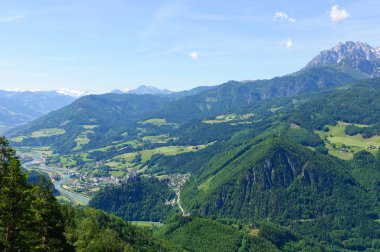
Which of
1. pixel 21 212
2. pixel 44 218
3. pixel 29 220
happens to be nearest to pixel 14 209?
pixel 21 212

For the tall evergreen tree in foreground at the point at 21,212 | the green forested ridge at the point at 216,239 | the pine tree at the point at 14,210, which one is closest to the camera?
the pine tree at the point at 14,210

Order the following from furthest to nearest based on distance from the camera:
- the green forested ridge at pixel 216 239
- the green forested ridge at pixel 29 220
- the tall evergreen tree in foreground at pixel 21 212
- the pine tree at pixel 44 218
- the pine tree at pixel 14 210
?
the green forested ridge at pixel 216 239
the pine tree at pixel 44 218
the green forested ridge at pixel 29 220
the tall evergreen tree in foreground at pixel 21 212
the pine tree at pixel 14 210

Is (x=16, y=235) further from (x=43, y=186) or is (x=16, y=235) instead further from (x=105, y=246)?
(x=105, y=246)

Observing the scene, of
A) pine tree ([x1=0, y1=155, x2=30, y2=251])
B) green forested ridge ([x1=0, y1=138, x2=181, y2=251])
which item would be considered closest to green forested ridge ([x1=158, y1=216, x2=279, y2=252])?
green forested ridge ([x1=0, y1=138, x2=181, y2=251])

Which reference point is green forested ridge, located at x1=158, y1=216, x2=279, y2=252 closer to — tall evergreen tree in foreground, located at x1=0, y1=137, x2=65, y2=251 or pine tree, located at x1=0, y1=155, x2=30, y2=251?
tall evergreen tree in foreground, located at x1=0, y1=137, x2=65, y2=251

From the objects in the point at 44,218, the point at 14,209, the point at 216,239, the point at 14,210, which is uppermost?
the point at 14,209

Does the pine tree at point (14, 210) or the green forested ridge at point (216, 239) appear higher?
the pine tree at point (14, 210)

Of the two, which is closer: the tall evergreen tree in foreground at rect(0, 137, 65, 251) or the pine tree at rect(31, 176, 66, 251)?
the tall evergreen tree in foreground at rect(0, 137, 65, 251)

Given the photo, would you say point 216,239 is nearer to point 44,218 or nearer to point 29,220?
point 44,218

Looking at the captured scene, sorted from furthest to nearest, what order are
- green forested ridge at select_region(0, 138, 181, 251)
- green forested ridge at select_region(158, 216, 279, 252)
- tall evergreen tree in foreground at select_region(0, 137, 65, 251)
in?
green forested ridge at select_region(158, 216, 279, 252), green forested ridge at select_region(0, 138, 181, 251), tall evergreen tree in foreground at select_region(0, 137, 65, 251)

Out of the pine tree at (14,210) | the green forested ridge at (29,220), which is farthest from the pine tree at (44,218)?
the pine tree at (14,210)

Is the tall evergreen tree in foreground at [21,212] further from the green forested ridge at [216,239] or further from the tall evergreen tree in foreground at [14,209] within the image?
the green forested ridge at [216,239]

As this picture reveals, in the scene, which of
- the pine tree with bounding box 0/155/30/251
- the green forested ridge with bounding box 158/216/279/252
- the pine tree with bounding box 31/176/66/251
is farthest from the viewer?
the green forested ridge with bounding box 158/216/279/252

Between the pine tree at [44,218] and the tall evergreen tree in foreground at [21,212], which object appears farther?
the pine tree at [44,218]
